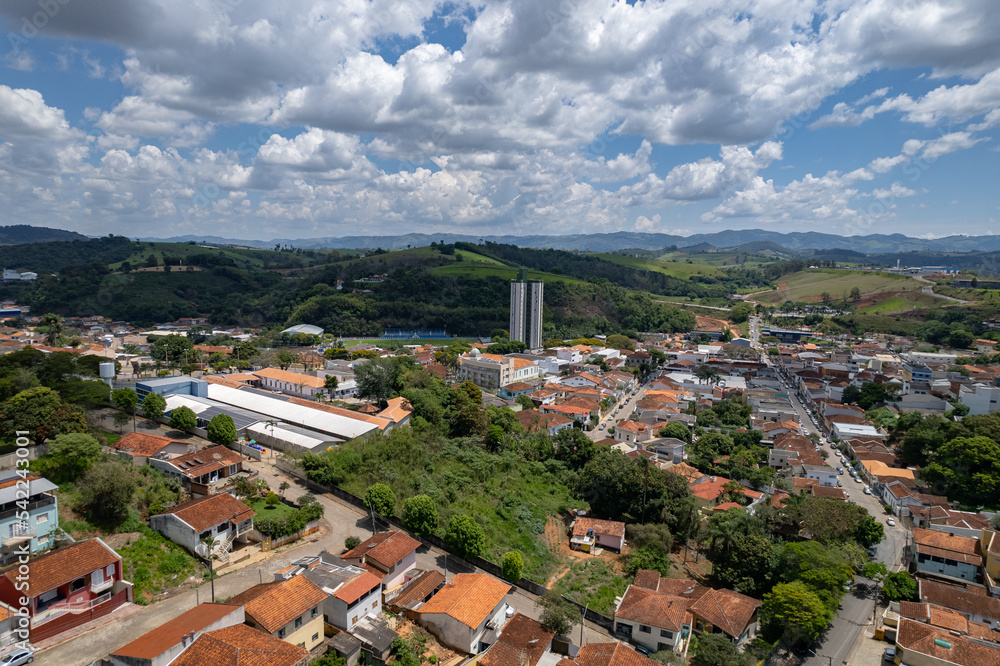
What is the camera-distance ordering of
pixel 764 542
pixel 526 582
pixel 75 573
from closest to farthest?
1. pixel 75 573
2. pixel 526 582
3. pixel 764 542

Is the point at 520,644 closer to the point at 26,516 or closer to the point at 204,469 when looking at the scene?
the point at 204,469

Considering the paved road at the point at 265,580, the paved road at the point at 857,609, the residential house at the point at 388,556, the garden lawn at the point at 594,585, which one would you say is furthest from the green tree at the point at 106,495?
the paved road at the point at 857,609

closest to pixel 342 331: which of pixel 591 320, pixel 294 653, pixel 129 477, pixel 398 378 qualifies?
pixel 591 320

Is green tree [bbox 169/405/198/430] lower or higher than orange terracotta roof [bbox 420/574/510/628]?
higher

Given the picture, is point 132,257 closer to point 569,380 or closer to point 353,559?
point 569,380

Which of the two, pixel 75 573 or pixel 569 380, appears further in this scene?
pixel 569 380

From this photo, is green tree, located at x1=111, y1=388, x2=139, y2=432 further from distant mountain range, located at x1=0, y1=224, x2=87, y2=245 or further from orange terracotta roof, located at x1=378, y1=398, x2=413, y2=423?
distant mountain range, located at x1=0, y1=224, x2=87, y2=245

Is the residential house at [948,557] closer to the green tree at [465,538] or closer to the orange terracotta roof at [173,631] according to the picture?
the green tree at [465,538]

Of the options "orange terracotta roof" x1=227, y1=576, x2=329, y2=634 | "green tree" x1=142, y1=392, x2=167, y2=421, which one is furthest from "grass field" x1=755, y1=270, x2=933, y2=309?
"orange terracotta roof" x1=227, y1=576, x2=329, y2=634
